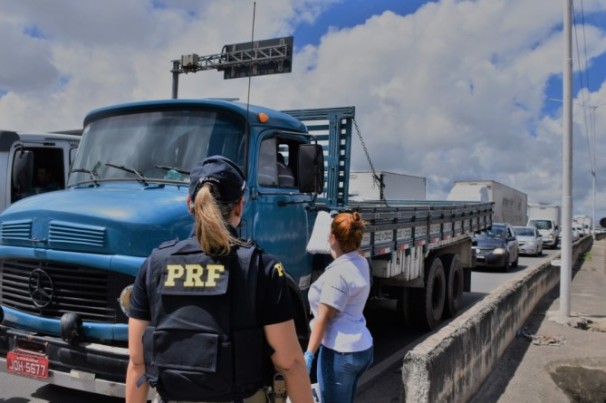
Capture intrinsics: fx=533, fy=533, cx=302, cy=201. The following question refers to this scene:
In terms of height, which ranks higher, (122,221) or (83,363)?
(122,221)

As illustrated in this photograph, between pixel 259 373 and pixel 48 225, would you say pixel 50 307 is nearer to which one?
pixel 48 225

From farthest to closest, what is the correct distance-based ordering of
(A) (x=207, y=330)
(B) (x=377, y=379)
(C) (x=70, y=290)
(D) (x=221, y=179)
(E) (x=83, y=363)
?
(B) (x=377, y=379), (C) (x=70, y=290), (E) (x=83, y=363), (D) (x=221, y=179), (A) (x=207, y=330)

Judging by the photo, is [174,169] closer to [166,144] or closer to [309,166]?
[166,144]

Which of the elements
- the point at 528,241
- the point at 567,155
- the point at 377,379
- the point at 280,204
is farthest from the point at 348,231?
the point at 528,241

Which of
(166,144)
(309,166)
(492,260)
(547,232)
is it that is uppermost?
(166,144)

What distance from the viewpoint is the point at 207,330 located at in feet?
6.04

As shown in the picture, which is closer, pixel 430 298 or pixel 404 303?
pixel 404 303

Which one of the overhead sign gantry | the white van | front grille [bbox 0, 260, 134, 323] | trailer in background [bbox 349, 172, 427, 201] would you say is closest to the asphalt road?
front grille [bbox 0, 260, 134, 323]

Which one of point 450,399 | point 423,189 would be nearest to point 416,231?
point 450,399

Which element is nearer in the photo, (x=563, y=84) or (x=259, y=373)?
(x=259, y=373)

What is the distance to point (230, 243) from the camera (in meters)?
1.89

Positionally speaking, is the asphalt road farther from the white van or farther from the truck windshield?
the white van

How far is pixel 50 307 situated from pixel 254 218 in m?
1.65

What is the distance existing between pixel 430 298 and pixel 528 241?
802 inches
